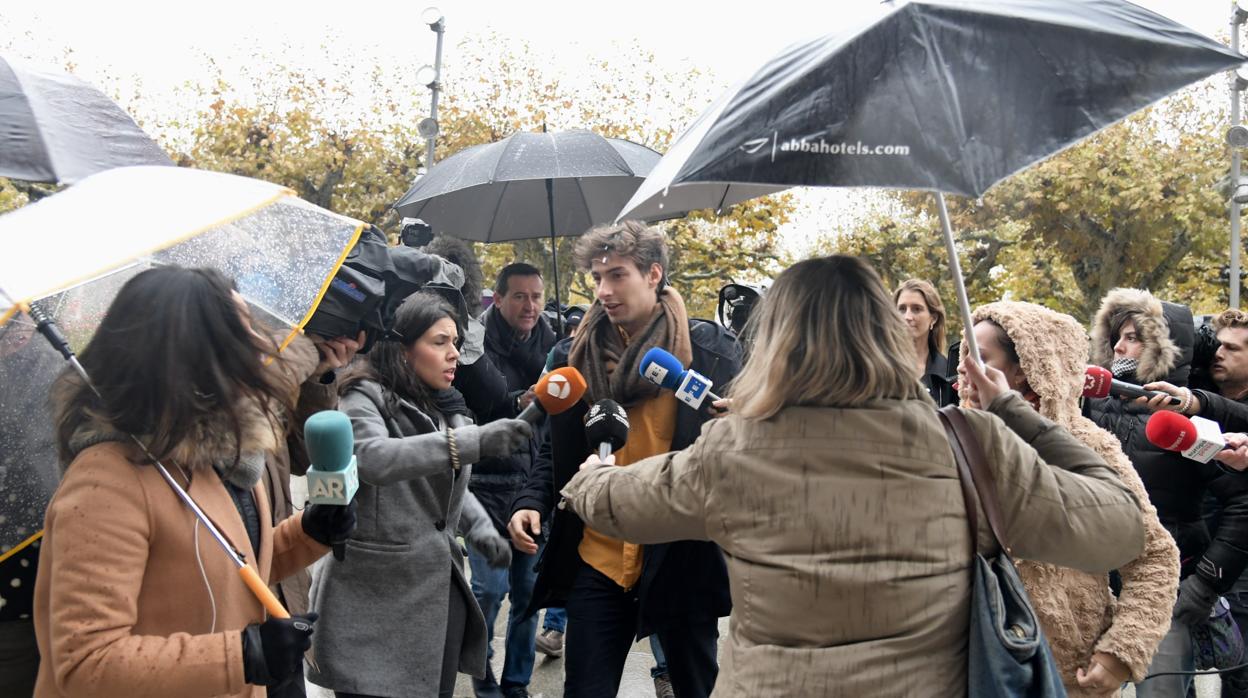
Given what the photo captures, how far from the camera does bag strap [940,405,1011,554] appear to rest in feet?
7.90

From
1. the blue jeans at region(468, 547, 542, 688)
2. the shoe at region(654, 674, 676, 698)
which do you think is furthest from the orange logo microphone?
the shoe at region(654, 674, 676, 698)

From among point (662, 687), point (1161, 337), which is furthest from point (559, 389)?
point (1161, 337)

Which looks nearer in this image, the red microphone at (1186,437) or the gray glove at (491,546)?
the red microphone at (1186,437)

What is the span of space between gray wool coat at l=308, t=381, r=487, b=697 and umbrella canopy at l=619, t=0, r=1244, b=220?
168cm

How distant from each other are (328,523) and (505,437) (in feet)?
2.65

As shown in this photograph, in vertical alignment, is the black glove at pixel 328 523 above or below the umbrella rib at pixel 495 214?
below

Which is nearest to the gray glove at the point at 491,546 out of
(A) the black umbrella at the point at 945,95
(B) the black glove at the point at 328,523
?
(B) the black glove at the point at 328,523

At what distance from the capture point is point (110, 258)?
7.34 ft

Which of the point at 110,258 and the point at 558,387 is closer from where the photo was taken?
the point at 110,258

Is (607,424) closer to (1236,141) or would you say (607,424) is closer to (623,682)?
(623,682)

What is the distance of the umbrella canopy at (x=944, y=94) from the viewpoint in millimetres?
2301

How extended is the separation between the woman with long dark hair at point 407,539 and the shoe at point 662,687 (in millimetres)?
1862

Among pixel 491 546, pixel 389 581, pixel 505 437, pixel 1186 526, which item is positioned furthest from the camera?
pixel 1186 526

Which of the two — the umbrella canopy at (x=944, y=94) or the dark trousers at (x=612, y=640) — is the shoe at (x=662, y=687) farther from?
the umbrella canopy at (x=944, y=94)
